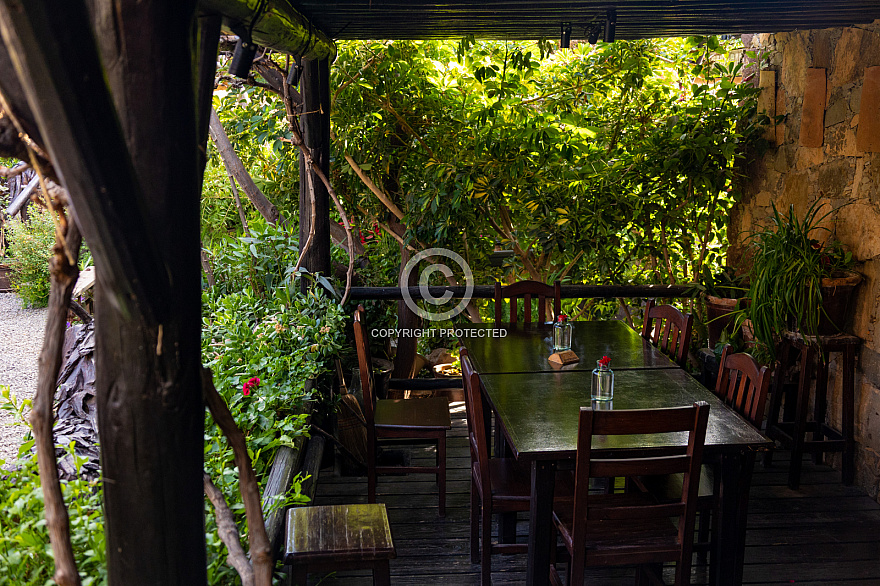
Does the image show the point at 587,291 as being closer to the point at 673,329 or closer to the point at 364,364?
the point at 673,329

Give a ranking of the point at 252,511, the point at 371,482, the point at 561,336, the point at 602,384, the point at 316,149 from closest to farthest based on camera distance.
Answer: the point at 252,511, the point at 602,384, the point at 371,482, the point at 561,336, the point at 316,149

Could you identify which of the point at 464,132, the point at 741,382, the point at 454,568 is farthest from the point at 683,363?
the point at 464,132

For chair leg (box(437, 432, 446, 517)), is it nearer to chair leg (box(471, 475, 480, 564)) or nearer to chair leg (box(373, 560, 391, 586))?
chair leg (box(471, 475, 480, 564))

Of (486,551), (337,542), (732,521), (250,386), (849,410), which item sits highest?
(250,386)

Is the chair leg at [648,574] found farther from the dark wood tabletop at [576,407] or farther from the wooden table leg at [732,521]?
the dark wood tabletop at [576,407]

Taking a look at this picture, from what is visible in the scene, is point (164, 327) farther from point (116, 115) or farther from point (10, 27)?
point (10, 27)

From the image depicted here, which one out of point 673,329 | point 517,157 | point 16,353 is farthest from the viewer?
point 16,353

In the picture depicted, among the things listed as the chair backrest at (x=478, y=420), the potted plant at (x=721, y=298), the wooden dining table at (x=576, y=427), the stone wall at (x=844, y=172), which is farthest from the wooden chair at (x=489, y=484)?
the potted plant at (x=721, y=298)

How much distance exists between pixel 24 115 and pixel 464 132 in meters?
3.68

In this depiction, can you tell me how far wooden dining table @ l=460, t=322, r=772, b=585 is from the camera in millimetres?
2104

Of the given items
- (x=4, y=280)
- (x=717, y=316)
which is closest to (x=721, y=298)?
(x=717, y=316)

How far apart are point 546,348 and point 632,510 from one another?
138 centimetres

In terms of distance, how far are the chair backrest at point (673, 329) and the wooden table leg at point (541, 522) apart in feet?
4.53

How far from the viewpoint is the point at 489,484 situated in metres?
2.37
